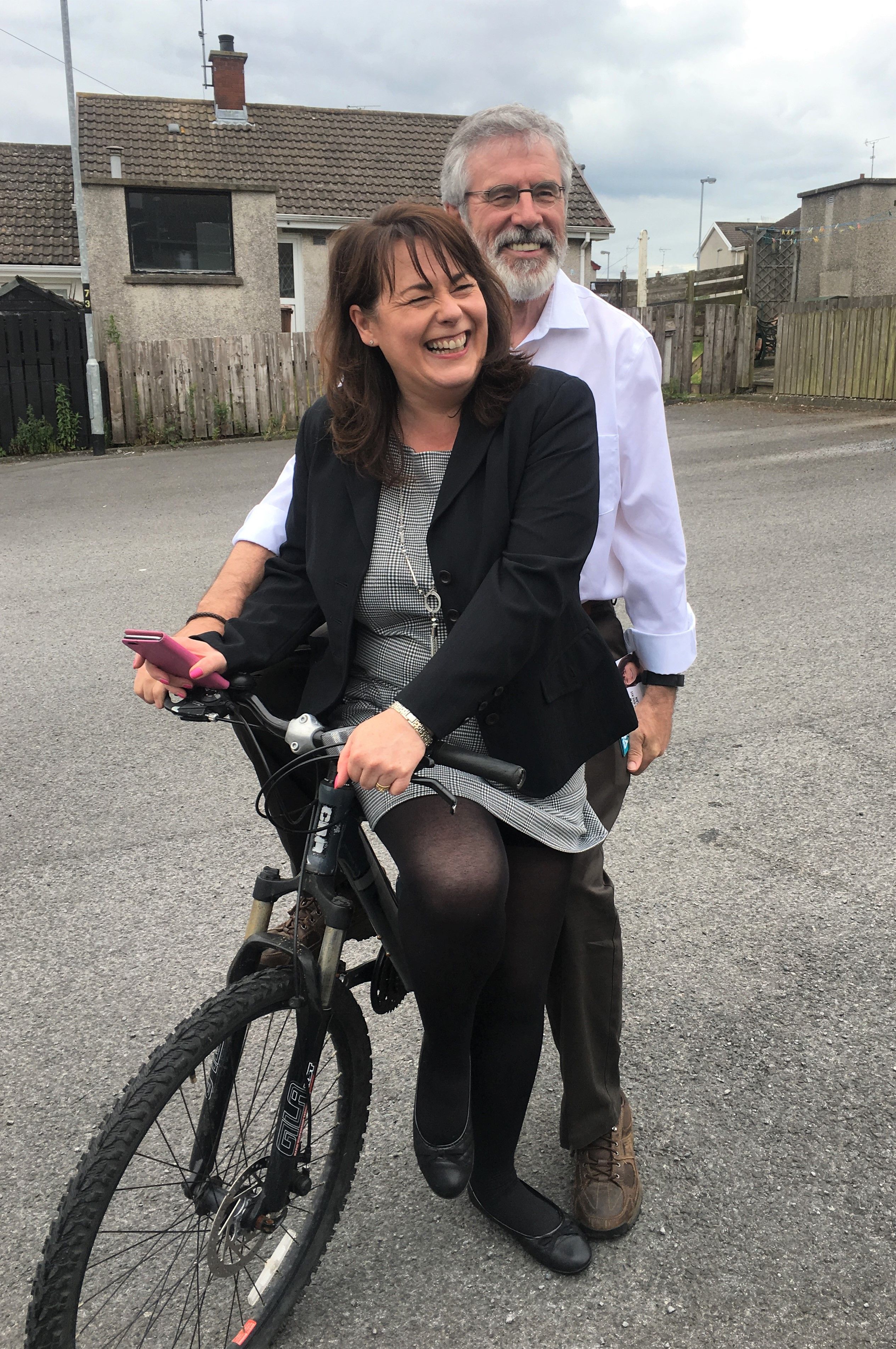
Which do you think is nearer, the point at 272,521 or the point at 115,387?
the point at 272,521

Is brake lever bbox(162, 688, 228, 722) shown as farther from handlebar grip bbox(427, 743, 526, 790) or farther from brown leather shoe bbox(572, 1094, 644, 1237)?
brown leather shoe bbox(572, 1094, 644, 1237)

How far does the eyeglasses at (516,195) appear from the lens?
2.56m

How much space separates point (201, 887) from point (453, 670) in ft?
6.98

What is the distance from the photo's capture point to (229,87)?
23219mm

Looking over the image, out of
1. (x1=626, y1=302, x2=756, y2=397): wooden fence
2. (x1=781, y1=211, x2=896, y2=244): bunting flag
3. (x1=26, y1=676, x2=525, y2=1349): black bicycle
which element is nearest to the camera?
(x1=26, y1=676, x2=525, y2=1349): black bicycle

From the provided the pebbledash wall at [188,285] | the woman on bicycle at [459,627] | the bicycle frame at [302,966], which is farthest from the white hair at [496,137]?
the pebbledash wall at [188,285]

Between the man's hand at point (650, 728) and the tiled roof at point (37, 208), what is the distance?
897 inches

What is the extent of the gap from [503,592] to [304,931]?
29.7 inches

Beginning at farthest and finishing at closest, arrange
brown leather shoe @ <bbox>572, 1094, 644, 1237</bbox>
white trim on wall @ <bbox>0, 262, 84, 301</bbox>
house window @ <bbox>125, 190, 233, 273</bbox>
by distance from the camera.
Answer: white trim on wall @ <bbox>0, 262, 84, 301</bbox>
house window @ <bbox>125, 190, 233, 273</bbox>
brown leather shoe @ <bbox>572, 1094, 644, 1237</bbox>

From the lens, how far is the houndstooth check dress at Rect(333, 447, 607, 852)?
2135mm

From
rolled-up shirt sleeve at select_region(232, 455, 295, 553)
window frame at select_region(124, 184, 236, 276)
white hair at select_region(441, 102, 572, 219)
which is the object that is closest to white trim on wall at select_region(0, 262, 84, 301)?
window frame at select_region(124, 184, 236, 276)

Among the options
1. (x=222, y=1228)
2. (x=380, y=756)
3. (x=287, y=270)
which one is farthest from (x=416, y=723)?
(x=287, y=270)

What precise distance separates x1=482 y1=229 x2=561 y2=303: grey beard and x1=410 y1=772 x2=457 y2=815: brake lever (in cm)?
114

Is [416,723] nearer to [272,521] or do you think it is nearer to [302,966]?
[302,966]
